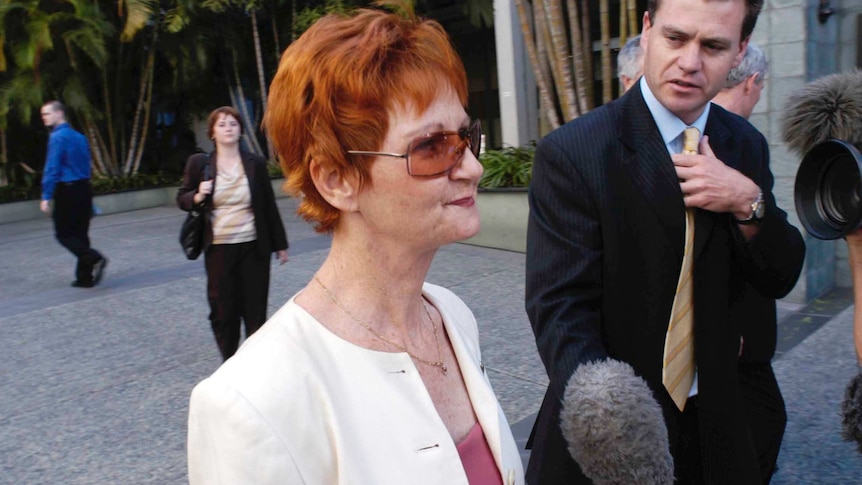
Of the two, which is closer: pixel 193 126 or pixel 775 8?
pixel 775 8

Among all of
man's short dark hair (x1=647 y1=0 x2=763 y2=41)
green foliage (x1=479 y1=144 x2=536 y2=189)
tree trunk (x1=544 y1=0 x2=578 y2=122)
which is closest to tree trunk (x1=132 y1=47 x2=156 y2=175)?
green foliage (x1=479 y1=144 x2=536 y2=189)

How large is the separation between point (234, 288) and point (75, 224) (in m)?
4.41

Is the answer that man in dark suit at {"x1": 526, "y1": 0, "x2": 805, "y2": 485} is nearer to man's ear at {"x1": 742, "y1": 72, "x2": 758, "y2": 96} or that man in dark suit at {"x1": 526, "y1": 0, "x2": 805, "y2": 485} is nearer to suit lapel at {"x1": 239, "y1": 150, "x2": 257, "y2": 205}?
man's ear at {"x1": 742, "y1": 72, "x2": 758, "y2": 96}

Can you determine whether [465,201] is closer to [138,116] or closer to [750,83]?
[750,83]

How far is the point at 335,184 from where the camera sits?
149cm

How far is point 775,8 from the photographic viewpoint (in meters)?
6.26

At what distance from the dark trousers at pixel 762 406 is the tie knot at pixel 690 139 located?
81cm

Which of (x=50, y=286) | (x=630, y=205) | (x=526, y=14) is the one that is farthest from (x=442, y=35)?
(x=50, y=286)

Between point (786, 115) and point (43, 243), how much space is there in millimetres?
12258

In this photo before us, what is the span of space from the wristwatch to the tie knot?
8.1 inches

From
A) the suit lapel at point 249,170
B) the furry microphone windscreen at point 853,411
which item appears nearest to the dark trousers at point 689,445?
the furry microphone windscreen at point 853,411

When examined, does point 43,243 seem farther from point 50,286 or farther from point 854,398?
point 854,398

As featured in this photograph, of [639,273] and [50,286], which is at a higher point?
[639,273]

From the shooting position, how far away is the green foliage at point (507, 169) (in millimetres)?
9203
